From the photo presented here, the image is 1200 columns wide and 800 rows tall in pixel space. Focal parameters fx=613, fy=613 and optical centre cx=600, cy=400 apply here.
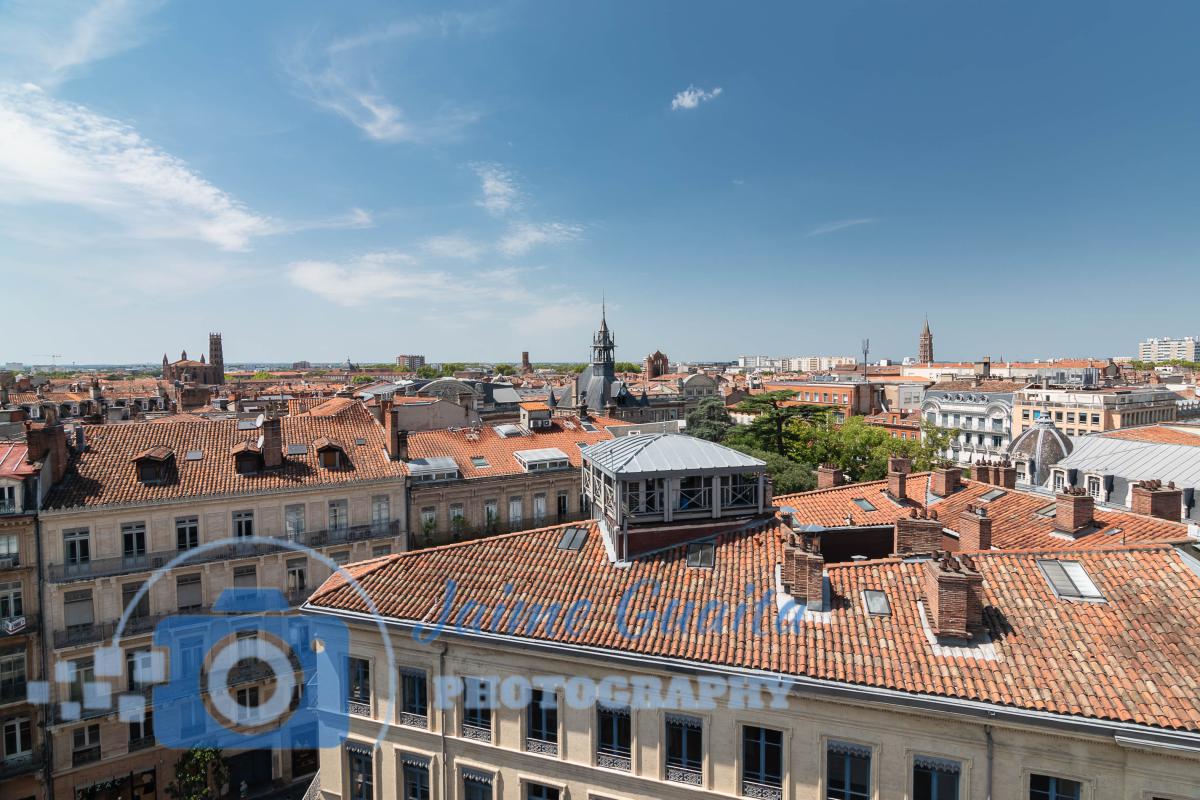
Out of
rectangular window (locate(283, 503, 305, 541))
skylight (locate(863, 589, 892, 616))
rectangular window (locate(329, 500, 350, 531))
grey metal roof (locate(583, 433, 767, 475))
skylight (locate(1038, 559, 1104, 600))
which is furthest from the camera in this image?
rectangular window (locate(329, 500, 350, 531))

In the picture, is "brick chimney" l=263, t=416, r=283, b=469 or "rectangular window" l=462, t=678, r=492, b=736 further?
"brick chimney" l=263, t=416, r=283, b=469

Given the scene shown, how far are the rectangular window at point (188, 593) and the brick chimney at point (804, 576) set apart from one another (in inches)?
1035

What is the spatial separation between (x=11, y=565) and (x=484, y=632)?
22.9 metres

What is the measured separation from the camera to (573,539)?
19531mm

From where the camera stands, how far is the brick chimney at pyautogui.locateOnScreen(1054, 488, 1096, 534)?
20.3 metres

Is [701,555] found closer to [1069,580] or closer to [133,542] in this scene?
[1069,580]

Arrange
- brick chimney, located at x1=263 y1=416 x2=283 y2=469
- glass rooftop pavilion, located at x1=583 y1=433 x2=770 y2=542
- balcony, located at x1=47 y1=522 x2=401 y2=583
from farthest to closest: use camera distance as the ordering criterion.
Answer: brick chimney, located at x1=263 y1=416 x2=283 y2=469 < balcony, located at x1=47 y1=522 x2=401 y2=583 < glass rooftop pavilion, located at x1=583 y1=433 x2=770 y2=542

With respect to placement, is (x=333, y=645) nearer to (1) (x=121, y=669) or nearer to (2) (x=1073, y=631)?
(1) (x=121, y=669)

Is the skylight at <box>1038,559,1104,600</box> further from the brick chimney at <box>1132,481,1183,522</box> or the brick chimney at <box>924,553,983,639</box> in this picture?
the brick chimney at <box>1132,481,1183,522</box>

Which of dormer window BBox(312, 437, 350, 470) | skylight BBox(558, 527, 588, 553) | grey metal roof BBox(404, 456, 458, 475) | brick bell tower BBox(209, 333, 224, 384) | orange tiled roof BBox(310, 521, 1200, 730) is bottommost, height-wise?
orange tiled roof BBox(310, 521, 1200, 730)

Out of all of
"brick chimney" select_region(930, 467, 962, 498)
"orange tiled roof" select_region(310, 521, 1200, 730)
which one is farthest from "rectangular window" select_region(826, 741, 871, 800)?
"brick chimney" select_region(930, 467, 962, 498)

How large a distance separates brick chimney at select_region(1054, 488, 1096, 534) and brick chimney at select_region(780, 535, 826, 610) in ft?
36.3

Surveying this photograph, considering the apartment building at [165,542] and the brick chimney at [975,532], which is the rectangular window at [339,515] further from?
the brick chimney at [975,532]

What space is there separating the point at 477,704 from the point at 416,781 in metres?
3.11
